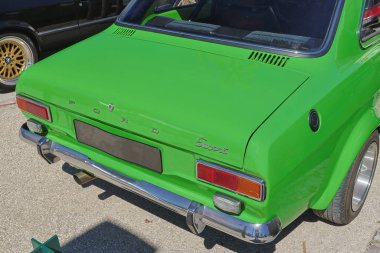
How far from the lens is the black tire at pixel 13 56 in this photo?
5387 mm

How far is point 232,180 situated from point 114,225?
1.37m

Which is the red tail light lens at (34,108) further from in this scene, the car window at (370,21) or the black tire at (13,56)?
the black tire at (13,56)

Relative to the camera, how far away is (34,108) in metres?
3.07

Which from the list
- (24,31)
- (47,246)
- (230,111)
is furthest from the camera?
(24,31)

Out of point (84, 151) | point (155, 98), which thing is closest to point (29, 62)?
point (84, 151)

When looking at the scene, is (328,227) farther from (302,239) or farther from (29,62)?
(29,62)

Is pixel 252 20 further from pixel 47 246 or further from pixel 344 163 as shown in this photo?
pixel 47 246

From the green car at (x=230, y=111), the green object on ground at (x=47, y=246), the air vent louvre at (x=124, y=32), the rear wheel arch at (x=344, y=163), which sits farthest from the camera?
the air vent louvre at (x=124, y=32)

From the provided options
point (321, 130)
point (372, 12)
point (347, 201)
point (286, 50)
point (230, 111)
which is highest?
point (372, 12)

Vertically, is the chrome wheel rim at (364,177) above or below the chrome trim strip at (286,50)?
below

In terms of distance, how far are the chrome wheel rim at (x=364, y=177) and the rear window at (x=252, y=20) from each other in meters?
0.98

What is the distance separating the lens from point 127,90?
2.64 m

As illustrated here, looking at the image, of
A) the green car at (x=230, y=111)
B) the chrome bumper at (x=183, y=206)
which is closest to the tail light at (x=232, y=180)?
the green car at (x=230, y=111)

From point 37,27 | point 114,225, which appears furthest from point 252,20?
point 37,27
